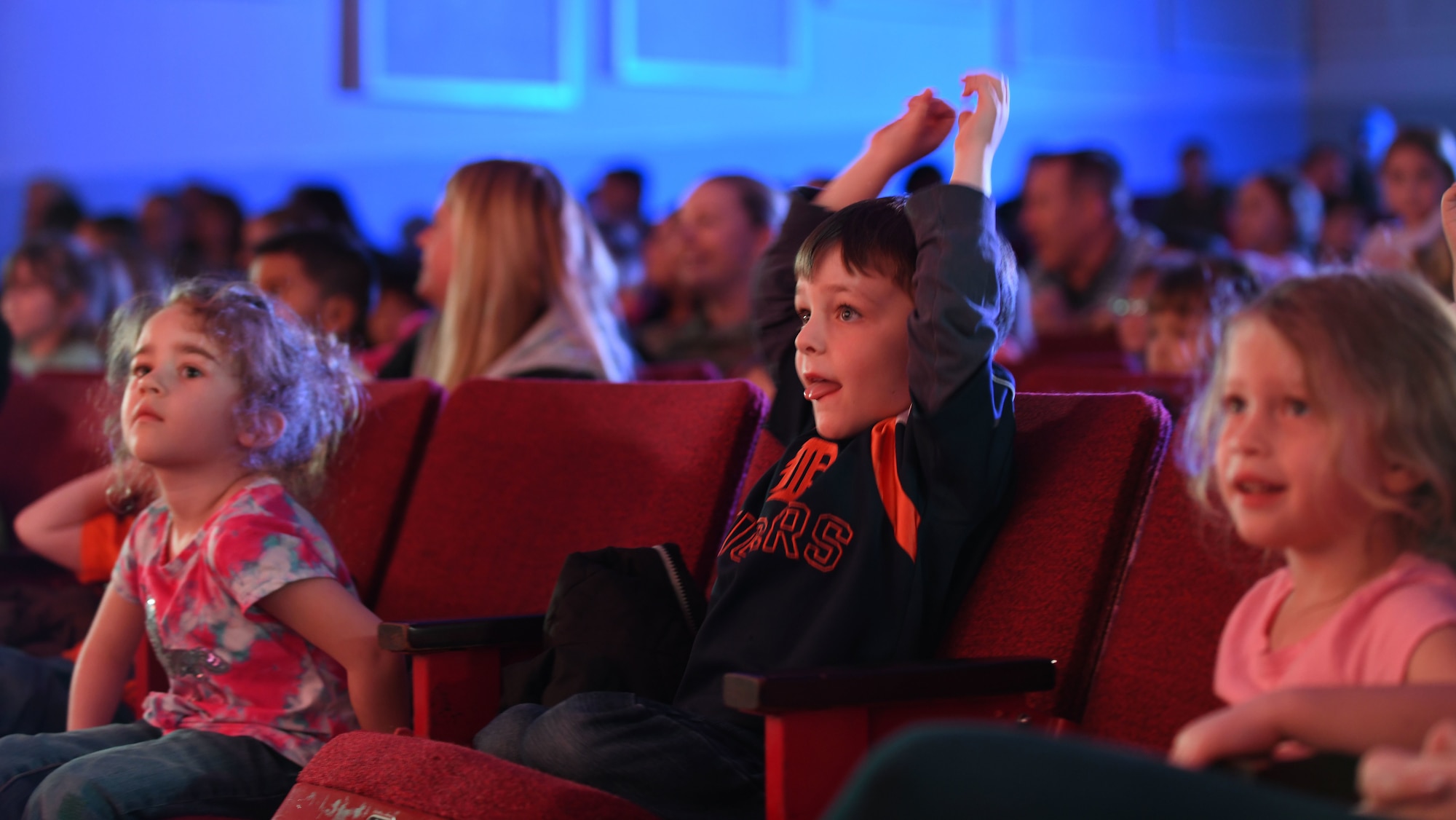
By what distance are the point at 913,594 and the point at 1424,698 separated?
2.08 ft

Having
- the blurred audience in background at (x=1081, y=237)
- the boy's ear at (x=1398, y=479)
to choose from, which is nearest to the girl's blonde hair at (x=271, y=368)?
the boy's ear at (x=1398, y=479)

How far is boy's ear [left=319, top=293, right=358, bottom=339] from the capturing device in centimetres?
338

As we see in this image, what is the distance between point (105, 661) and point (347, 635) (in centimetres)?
47

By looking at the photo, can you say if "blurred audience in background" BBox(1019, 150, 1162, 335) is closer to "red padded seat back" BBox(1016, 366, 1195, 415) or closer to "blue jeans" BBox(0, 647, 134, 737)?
"red padded seat back" BBox(1016, 366, 1195, 415)

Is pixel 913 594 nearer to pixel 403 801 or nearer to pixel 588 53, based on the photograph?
pixel 403 801

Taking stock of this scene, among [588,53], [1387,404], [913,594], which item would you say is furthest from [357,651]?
[588,53]

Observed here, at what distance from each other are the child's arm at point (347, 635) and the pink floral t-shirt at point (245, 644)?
23 mm

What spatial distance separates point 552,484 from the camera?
7.24 ft

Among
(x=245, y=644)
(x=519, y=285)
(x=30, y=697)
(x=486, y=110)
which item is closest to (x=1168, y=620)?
(x=245, y=644)

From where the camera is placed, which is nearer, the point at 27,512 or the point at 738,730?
the point at 738,730

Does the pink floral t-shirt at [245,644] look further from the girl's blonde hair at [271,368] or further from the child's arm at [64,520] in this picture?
the child's arm at [64,520]

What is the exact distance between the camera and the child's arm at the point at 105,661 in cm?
209

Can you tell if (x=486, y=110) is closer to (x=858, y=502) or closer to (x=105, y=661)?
(x=105, y=661)

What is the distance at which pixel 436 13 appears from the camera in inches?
270
